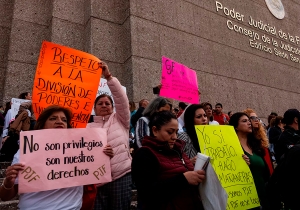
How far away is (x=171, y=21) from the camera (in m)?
8.76

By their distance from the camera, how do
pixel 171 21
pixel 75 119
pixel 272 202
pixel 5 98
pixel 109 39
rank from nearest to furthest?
pixel 272 202 → pixel 75 119 → pixel 5 98 → pixel 109 39 → pixel 171 21

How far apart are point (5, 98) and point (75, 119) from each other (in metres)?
5.33

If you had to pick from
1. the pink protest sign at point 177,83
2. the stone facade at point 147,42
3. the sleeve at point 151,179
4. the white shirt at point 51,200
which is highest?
the stone facade at point 147,42

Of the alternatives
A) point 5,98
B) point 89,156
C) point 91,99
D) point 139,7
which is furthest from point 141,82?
point 89,156

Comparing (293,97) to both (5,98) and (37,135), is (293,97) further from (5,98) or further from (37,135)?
(37,135)

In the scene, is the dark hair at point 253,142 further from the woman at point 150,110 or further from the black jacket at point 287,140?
the woman at point 150,110

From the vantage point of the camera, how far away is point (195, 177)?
1.67 meters

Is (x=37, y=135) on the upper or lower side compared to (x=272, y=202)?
upper

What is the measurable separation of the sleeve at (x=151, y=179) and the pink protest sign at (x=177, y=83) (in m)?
2.12

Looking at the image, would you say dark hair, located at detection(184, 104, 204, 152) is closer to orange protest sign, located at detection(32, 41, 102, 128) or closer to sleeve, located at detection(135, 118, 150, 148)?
sleeve, located at detection(135, 118, 150, 148)

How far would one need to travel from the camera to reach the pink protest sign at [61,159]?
1.69 metres

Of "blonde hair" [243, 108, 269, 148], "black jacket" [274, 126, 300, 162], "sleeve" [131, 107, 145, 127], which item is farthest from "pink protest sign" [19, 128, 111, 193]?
"sleeve" [131, 107, 145, 127]

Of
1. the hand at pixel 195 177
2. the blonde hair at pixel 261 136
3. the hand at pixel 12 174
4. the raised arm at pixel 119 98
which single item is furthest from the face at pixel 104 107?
the blonde hair at pixel 261 136

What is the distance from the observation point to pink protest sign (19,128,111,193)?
1.69m
